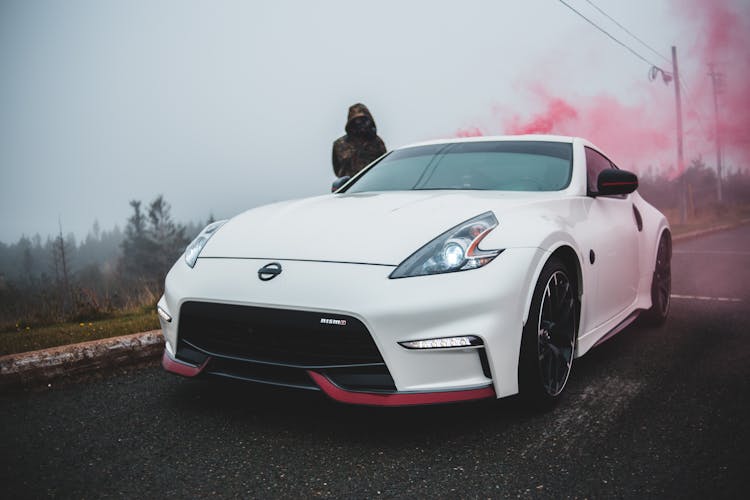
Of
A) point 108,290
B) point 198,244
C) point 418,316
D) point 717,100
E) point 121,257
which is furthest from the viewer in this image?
point 121,257

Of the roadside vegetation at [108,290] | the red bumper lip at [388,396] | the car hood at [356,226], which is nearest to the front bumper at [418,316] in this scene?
the red bumper lip at [388,396]

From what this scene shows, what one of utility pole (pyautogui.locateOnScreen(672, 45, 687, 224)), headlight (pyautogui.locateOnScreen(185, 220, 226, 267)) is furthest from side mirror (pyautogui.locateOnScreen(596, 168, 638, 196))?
utility pole (pyautogui.locateOnScreen(672, 45, 687, 224))

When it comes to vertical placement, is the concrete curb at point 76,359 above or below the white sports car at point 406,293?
below

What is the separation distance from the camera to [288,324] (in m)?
2.54

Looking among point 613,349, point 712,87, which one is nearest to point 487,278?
point 613,349

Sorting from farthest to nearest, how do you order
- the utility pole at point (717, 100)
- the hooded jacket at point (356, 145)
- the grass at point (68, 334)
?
the utility pole at point (717, 100) → the hooded jacket at point (356, 145) → the grass at point (68, 334)

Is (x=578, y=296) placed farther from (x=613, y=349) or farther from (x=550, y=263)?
(x=613, y=349)

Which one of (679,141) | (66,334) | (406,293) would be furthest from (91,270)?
(406,293)

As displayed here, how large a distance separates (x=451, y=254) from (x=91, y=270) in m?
115

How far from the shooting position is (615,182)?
368 centimetres

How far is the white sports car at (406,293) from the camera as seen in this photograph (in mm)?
2477

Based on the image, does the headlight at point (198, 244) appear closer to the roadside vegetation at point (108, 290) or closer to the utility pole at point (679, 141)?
the roadside vegetation at point (108, 290)

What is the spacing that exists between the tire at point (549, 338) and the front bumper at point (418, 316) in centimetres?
9

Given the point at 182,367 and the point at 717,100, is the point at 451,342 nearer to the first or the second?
the point at 182,367
